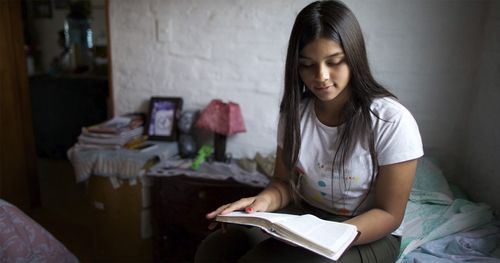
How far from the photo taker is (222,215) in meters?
1.00

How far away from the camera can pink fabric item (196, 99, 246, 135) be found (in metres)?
1.95

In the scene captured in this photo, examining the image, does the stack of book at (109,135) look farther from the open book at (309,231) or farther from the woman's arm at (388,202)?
the woman's arm at (388,202)

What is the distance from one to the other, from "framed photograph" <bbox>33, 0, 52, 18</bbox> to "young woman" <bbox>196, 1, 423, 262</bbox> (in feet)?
12.9

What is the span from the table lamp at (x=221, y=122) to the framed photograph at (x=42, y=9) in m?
3.16

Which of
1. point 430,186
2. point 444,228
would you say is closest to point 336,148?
point 444,228

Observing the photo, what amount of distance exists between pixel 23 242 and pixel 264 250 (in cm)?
79

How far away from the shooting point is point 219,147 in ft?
6.52

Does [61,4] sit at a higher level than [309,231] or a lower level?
higher

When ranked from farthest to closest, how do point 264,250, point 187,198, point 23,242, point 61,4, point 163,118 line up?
point 61,4
point 163,118
point 187,198
point 23,242
point 264,250

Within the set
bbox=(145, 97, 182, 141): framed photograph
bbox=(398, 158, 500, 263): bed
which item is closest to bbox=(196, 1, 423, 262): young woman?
bbox=(398, 158, 500, 263): bed

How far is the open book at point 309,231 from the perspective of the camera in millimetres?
823

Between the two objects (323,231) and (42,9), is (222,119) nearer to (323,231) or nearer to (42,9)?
(323,231)

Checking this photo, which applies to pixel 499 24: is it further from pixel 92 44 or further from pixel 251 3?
pixel 92 44

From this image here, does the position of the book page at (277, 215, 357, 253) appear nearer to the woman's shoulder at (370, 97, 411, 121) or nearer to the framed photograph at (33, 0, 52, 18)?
the woman's shoulder at (370, 97, 411, 121)
